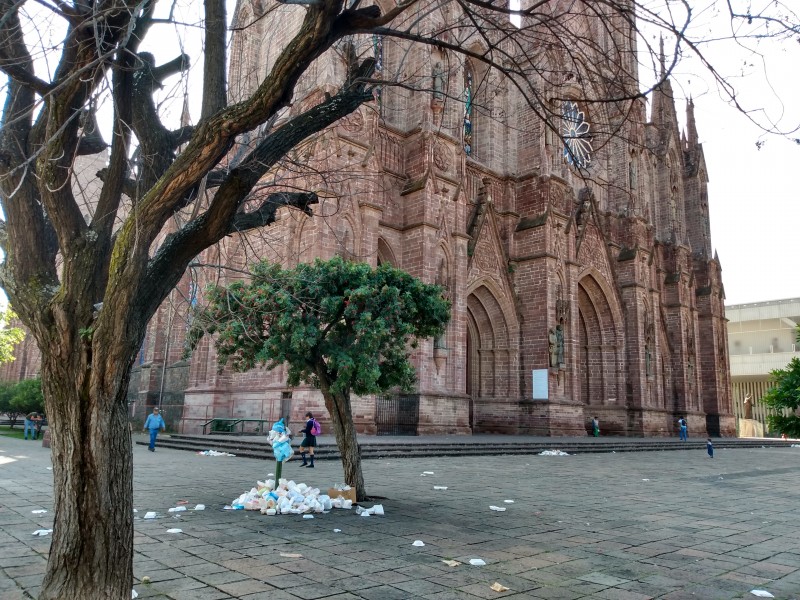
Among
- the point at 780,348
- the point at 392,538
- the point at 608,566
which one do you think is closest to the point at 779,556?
the point at 608,566

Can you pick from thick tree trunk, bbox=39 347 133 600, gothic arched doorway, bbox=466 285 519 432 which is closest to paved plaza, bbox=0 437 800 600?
thick tree trunk, bbox=39 347 133 600

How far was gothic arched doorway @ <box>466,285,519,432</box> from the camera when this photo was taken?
86.1ft

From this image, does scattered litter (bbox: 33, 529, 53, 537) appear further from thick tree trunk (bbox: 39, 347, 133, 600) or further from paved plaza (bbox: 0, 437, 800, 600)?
thick tree trunk (bbox: 39, 347, 133, 600)

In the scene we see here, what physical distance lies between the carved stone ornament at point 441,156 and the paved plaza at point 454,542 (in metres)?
14.9

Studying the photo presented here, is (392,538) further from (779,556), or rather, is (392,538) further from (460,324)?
(460,324)

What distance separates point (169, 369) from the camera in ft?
83.4

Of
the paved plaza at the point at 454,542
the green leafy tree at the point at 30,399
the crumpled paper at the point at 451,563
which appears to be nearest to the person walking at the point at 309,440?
the paved plaza at the point at 454,542

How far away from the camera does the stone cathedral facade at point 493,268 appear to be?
20391 mm

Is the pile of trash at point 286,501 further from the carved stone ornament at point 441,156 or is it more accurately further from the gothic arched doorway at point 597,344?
the gothic arched doorway at point 597,344

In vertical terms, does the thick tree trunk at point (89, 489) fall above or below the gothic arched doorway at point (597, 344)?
below

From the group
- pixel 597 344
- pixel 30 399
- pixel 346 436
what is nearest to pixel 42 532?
pixel 346 436

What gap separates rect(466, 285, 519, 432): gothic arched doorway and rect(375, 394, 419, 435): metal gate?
6.01 meters

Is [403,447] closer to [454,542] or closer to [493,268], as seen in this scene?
[454,542]

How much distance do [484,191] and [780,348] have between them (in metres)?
46.9
